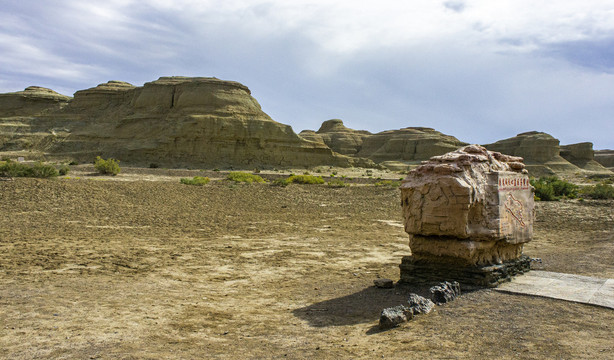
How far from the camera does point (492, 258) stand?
6.94 meters

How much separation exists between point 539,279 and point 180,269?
6150 mm

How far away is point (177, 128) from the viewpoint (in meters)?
45.2

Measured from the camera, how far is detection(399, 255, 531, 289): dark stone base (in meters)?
6.49

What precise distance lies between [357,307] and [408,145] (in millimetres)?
75246

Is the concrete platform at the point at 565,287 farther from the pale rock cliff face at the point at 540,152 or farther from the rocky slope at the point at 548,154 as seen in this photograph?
the pale rock cliff face at the point at 540,152

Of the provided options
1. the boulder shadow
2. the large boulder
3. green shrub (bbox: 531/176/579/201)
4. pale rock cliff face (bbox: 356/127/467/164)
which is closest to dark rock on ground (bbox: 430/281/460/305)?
the boulder shadow

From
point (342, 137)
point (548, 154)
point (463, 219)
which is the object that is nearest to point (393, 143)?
point (342, 137)

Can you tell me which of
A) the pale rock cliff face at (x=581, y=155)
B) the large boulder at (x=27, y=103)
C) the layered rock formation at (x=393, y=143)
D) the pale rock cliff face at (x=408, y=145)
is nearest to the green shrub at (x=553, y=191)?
the layered rock formation at (x=393, y=143)

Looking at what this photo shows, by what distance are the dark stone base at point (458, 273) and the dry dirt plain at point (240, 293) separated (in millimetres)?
265

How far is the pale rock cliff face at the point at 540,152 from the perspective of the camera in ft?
219

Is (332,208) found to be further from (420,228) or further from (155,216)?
(420,228)

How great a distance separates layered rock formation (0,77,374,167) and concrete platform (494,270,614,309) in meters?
39.6

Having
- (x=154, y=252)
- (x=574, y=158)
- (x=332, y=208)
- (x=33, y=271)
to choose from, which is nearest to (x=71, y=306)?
(x=33, y=271)

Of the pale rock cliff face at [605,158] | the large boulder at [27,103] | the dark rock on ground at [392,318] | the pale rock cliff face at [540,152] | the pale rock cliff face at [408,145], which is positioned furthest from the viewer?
the pale rock cliff face at [605,158]
